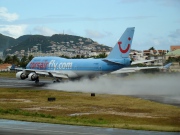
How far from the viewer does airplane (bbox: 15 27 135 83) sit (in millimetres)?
72000

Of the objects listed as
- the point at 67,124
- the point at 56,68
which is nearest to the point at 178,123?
the point at 67,124

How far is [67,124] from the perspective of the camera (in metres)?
27.7

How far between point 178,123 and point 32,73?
162 ft

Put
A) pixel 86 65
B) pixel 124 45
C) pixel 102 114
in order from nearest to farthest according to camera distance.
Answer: pixel 102 114
pixel 124 45
pixel 86 65

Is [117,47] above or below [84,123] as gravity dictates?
above

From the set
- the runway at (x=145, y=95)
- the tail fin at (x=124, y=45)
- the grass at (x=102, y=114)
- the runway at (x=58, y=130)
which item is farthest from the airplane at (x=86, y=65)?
the runway at (x=58, y=130)

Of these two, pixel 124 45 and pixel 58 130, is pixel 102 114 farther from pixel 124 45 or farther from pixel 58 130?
pixel 124 45

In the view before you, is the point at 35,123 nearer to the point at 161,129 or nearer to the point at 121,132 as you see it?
the point at 121,132

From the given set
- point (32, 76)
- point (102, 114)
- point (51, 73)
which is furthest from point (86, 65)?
point (102, 114)

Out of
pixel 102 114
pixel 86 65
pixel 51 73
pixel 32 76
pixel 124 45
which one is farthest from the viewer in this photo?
pixel 51 73

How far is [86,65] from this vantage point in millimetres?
75938

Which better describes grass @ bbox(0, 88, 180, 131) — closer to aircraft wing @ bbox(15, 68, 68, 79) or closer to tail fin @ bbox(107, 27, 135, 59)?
tail fin @ bbox(107, 27, 135, 59)

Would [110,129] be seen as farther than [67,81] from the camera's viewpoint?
No

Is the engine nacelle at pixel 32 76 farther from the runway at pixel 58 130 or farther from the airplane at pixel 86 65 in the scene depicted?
the runway at pixel 58 130
